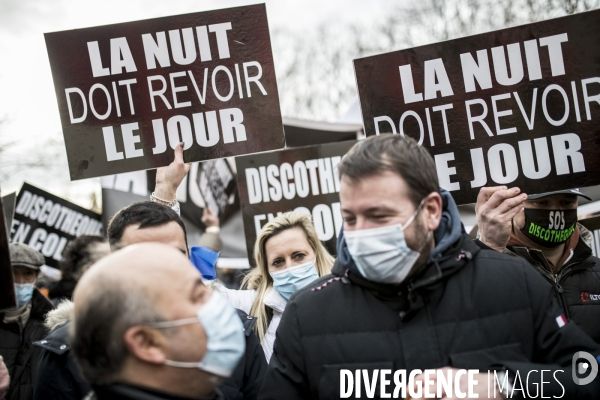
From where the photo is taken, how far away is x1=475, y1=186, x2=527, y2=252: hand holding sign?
3.17 meters

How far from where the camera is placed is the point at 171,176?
12.5ft

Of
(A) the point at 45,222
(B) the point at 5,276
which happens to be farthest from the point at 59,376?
(A) the point at 45,222

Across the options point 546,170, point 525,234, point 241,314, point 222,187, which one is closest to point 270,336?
point 241,314

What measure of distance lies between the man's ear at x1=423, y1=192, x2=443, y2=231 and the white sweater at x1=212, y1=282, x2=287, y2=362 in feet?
5.47

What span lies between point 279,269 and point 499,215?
1.72 meters

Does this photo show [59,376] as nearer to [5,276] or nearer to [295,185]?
[5,276]

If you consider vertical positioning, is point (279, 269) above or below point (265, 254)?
below

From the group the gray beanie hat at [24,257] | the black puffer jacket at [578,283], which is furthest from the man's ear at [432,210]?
the gray beanie hat at [24,257]

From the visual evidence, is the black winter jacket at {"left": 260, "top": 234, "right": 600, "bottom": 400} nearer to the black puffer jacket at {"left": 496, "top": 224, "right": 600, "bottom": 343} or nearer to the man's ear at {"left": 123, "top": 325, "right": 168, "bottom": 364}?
the man's ear at {"left": 123, "top": 325, "right": 168, "bottom": 364}

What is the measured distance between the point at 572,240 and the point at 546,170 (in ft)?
2.35

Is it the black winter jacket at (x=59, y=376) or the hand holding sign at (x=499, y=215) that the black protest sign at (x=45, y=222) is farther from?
the hand holding sign at (x=499, y=215)

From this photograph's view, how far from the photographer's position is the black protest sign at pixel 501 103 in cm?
334

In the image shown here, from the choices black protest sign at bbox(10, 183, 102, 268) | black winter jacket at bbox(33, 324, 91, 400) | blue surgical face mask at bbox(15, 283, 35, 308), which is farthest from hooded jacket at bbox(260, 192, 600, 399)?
black protest sign at bbox(10, 183, 102, 268)

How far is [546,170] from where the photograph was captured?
3.38 m
